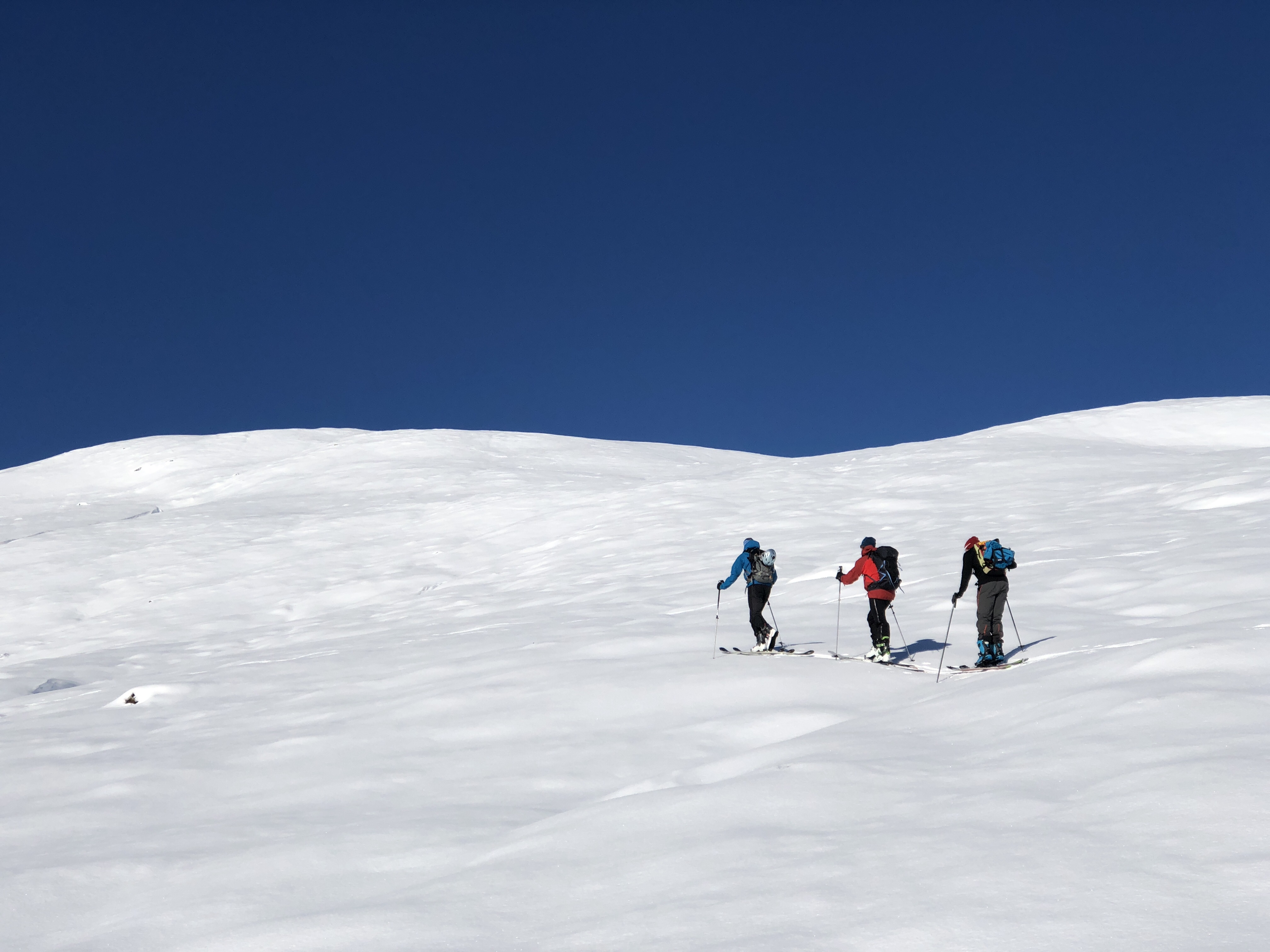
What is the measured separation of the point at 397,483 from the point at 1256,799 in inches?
1357

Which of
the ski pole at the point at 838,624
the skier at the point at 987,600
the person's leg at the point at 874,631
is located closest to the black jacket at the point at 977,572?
the skier at the point at 987,600

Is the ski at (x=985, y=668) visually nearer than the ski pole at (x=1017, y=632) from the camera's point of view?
Yes

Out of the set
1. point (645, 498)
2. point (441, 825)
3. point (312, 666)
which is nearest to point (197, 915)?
point (441, 825)

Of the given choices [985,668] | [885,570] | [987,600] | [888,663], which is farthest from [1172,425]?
[985,668]

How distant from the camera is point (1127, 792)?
4426 millimetres

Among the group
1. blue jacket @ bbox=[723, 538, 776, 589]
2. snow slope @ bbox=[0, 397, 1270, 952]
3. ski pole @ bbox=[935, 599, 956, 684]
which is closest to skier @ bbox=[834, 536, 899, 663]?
ski pole @ bbox=[935, 599, 956, 684]

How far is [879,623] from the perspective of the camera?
10031 mm

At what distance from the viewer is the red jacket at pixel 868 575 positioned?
10.3m

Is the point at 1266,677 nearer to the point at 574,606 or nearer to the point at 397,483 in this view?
the point at 574,606

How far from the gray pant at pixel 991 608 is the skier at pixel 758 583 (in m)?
2.13

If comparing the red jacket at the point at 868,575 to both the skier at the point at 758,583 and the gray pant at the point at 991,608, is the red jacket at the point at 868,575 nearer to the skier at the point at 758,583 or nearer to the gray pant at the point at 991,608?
the skier at the point at 758,583

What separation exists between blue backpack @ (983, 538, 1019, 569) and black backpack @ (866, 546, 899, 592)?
3.20ft

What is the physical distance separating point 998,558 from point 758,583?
2.67 metres

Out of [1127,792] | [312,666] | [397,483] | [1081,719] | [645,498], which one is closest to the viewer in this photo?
[1127,792]
